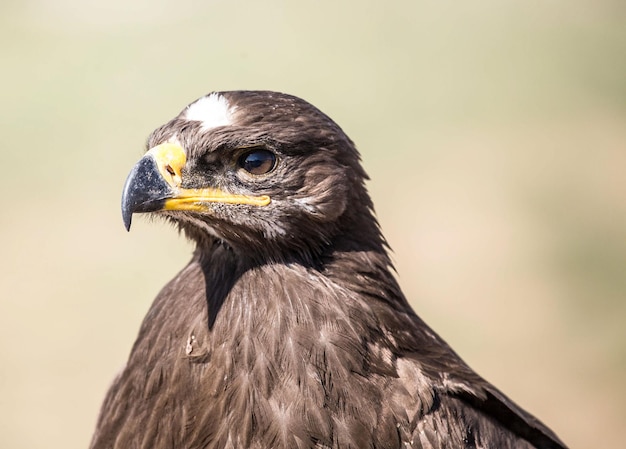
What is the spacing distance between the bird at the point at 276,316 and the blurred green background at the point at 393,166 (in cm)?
525

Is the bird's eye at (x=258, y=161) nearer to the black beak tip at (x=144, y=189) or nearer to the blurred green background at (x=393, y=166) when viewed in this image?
the black beak tip at (x=144, y=189)

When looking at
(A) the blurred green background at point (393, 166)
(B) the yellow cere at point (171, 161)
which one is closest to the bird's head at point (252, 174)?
(B) the yellow cere at point (171, 161)

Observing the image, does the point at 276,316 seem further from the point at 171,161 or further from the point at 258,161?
the point at 171,161

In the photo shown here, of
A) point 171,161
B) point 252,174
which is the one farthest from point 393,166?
point 171,161

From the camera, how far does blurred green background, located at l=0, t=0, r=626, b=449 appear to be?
9.63m

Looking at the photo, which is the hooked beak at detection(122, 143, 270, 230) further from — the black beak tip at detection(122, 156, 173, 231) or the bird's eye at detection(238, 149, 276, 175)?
the bird's eye at detection(238, 149, 276, 175)

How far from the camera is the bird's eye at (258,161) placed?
383 cm

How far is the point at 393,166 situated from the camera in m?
12.4

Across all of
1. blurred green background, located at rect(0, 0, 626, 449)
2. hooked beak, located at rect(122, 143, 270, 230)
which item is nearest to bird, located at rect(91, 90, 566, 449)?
hooked beak, located at rect(122, 143, 270, 230)

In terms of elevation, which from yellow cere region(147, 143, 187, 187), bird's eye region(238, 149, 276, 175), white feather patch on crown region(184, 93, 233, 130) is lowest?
yellow cere region(147, 143, 187, 187)

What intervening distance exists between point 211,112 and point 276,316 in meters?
0.81

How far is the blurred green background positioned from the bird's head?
5508mm

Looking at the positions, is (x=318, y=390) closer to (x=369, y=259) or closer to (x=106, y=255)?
(x=369, y=259)

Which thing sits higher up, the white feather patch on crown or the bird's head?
the white feather patch on crown
